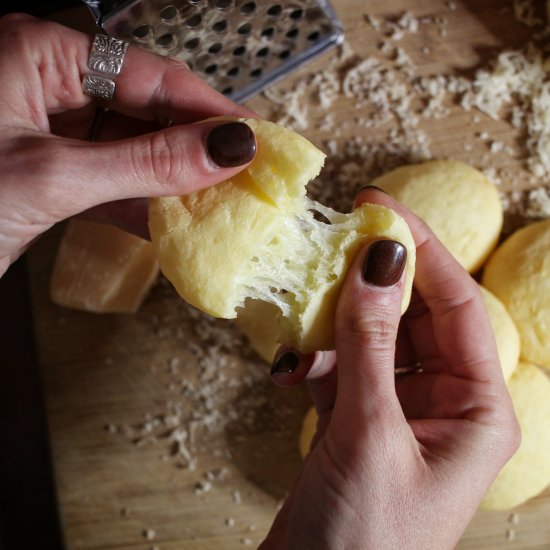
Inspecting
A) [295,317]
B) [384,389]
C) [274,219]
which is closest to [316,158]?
[274,219]

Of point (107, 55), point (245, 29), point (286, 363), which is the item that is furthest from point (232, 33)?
point (286, 363)

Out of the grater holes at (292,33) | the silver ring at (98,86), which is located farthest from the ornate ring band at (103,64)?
the grater holes at (292,33)

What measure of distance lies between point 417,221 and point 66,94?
0.71 metres

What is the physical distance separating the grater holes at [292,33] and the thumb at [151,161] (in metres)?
0.68

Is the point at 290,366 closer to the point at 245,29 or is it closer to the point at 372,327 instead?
the point at 372,327

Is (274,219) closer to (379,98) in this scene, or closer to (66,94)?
(66,94)

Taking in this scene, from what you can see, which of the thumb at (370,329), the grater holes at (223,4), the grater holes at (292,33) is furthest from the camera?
the grater holes at (292,33)

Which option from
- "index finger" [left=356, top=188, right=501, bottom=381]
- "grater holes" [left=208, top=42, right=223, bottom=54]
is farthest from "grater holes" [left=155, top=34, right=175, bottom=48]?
"index finger" [left=356, top=188, right=501, bottom=381]

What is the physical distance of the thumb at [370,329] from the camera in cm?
97

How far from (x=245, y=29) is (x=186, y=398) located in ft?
3.00

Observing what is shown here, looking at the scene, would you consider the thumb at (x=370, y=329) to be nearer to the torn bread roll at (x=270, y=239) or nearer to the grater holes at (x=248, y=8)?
the torn bread roll at (x=270, y=239)

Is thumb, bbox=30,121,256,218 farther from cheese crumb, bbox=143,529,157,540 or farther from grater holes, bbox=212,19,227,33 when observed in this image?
cheese crumb, bbox=143,529,157,540

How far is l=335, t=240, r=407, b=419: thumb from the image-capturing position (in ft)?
3.19

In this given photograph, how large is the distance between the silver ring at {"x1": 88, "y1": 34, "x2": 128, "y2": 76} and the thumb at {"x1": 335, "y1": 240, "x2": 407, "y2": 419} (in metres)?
0.62
